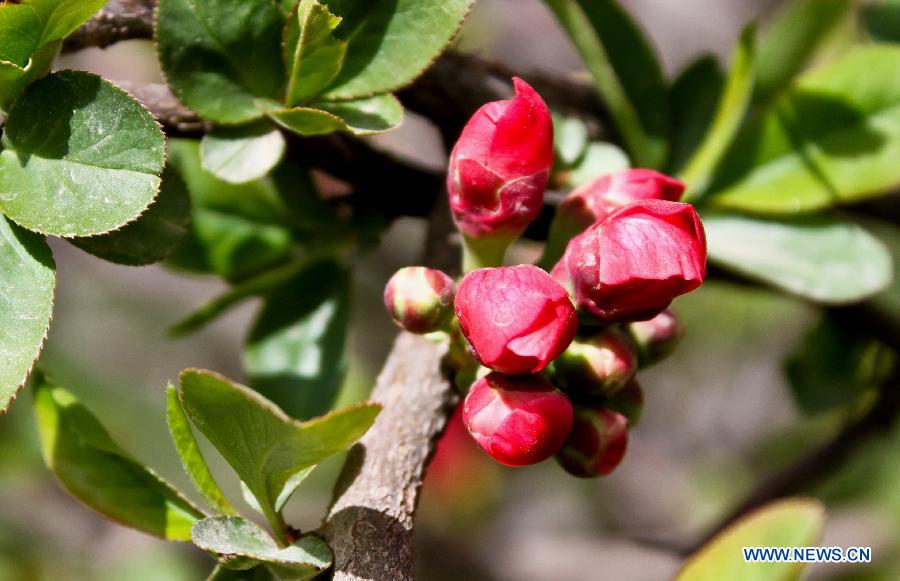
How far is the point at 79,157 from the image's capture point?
0.67 meters

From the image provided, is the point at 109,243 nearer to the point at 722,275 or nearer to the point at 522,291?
the point at 522,291

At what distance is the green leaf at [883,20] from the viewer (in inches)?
50.8

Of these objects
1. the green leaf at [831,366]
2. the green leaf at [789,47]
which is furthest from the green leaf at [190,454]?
the green leaf at [831,366]

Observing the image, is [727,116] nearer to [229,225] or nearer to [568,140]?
[568,140]

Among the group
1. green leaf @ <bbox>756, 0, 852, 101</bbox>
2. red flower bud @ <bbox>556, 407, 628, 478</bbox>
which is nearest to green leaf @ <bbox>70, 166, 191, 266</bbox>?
red flower bud @ <bbox>556, 407, 628, 478</bbox>

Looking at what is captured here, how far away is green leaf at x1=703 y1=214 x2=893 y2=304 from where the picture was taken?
1.06 meters

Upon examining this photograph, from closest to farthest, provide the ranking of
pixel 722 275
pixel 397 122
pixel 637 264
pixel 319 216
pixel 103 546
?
pixel 637 264 < pixel 397 122 < pixel 319 216 < pixel 722 275 < pixel 103 546

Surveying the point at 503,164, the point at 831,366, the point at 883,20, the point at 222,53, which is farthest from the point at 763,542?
the point at 883,20

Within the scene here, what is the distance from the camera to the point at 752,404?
9.50ft

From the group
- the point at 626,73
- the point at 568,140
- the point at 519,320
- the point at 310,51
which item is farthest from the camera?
the point at 626,73

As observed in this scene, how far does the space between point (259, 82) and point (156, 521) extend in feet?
1.27

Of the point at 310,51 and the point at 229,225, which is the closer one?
the point at 310,51

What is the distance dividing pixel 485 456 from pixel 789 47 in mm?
1913

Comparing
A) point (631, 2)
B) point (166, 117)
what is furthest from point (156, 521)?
point (631, 2)
